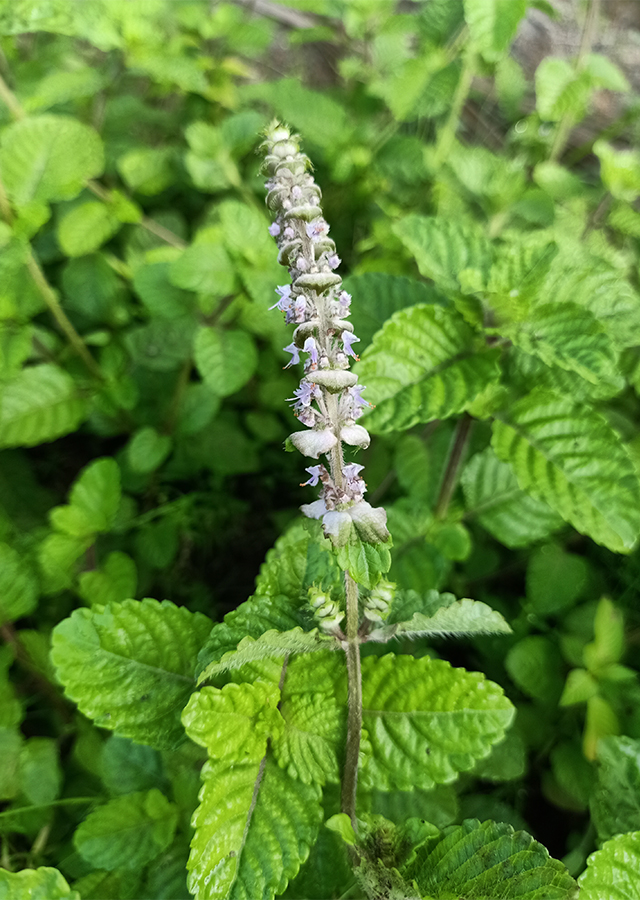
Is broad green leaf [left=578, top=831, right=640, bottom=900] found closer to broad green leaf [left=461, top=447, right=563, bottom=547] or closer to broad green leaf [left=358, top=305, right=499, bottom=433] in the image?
broad green leaf [left=461, top=447, right=563, bottom=547]

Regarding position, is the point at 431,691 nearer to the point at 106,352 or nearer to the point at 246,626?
the point at 246,626

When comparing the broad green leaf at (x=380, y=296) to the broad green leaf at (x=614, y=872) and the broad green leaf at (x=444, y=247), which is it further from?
the broad green leaf at (x=614, y=872)

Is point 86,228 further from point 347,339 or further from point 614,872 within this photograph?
point 614,872

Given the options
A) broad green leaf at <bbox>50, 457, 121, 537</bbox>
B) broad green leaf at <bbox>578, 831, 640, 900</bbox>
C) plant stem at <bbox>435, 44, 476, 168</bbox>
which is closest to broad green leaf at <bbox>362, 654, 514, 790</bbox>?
broad green leaf at <bbox>578, 831, 640, 900</bbox>

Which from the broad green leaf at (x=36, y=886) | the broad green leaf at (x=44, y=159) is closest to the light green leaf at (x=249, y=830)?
the broad green leaf at (x=36, y=886)

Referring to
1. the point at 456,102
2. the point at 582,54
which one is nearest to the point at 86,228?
the point at 456,102

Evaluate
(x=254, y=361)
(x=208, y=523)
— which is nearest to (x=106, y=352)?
(x=254, y=361)
